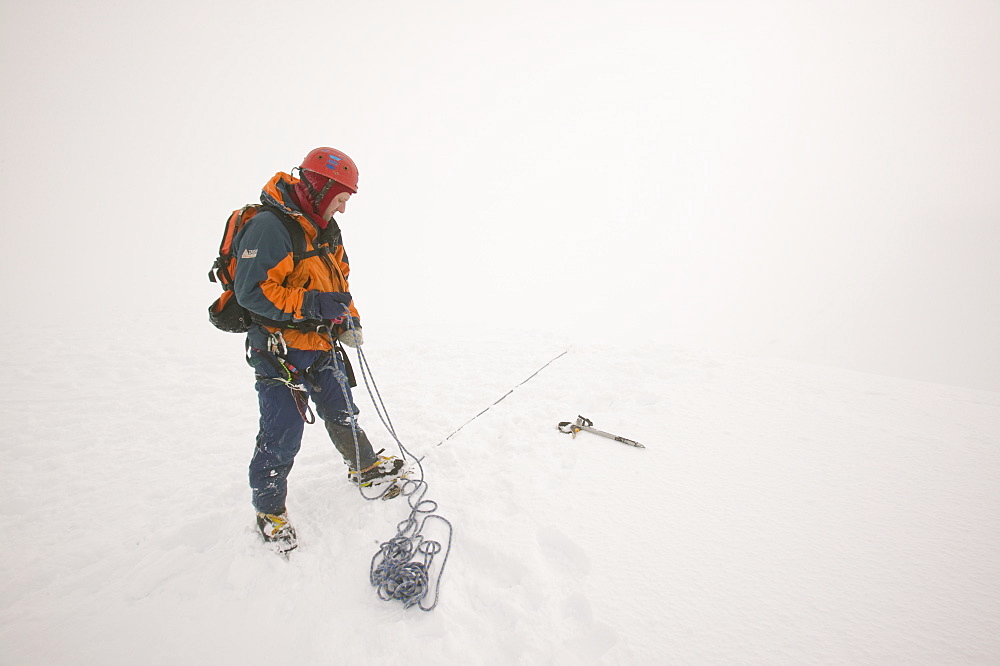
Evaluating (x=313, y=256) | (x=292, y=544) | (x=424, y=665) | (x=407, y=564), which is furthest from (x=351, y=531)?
(x=313, y=256)

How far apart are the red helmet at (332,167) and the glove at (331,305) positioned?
2.60 feet

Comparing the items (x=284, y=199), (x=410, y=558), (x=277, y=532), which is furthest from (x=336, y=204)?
(x=410, y=558)

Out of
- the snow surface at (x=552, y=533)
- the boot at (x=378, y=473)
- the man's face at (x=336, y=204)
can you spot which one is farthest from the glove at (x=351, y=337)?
the snow surface at (x=552, y=533)

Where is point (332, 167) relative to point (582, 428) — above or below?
above

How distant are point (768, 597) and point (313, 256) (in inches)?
149

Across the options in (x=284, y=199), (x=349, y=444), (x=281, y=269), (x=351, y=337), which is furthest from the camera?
(x=349, y=444)

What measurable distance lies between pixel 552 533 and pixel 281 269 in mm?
2694

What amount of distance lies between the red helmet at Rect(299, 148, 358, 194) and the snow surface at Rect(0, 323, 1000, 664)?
261cm

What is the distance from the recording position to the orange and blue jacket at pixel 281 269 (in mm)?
2469

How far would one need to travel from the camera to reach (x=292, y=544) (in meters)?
2.79

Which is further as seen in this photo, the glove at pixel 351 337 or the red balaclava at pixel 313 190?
the glove at pixel 351 337

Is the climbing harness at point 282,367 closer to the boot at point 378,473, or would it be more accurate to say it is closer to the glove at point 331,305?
the glove at point 331,305

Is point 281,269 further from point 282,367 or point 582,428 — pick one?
point 582,428

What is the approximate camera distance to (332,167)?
109 inches
